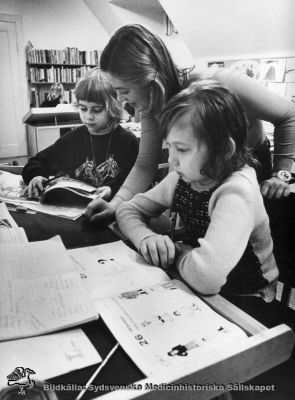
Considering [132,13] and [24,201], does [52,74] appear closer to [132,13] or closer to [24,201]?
[132,13]

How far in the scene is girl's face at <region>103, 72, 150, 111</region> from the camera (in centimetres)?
86

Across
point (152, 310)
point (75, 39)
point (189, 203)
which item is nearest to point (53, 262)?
point (152, 310)

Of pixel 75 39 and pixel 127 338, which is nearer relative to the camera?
pixel 127 338

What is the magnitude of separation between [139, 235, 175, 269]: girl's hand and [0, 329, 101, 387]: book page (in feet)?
0.82

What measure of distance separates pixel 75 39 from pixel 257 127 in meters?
1.40

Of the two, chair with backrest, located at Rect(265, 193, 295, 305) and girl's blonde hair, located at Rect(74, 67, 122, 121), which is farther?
girl's blonde hair, located at Rect(74, 67, 122, 121)

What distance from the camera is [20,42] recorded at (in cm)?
197

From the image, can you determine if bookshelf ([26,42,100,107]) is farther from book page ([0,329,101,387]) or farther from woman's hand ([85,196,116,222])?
book page ([0,329,101,387])

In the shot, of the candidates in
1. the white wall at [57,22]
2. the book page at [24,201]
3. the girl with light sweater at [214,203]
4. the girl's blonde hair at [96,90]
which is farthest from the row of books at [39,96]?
the girl with light sweater at [214,203]

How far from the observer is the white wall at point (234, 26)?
811mm

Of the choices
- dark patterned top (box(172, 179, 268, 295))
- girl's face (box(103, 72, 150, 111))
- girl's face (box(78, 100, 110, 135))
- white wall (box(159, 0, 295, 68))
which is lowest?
dark patterned top (box(172, 179, 268, 295))

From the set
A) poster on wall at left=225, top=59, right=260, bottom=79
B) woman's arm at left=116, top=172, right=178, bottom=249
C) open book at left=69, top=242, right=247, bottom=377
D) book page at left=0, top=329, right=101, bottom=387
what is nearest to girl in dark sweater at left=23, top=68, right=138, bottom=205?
woman's arm at left=116, top=172, right=178, bottom=249

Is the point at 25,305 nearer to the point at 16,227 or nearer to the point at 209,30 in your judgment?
the point at 16,227

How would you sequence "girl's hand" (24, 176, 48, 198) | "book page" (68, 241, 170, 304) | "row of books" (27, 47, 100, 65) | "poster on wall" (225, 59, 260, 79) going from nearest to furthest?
"book page" (68, 241, 170, 304) < "poster on wall" (225, 59, 260, 79) < "girl's hand" (24, 176, 48, 198) < "row of books" (27, 47, 100, 65)
